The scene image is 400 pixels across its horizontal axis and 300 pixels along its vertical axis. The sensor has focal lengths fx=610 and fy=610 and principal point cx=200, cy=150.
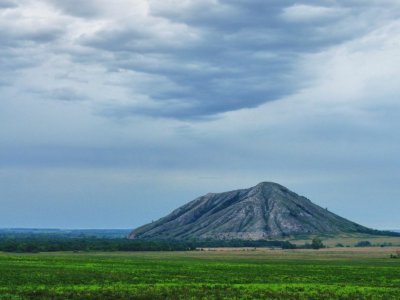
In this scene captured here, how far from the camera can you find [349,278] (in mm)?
101188

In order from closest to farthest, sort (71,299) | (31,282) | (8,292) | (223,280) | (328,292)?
(71,299)
(8,292)
(328,292)
(31,282)
(223,280)

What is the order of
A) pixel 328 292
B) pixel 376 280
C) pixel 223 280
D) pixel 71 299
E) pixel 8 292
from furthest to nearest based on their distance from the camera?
pixel 376 280
pixel 223 280
pixel 328 292
pixel 8 292
pixel 71 299

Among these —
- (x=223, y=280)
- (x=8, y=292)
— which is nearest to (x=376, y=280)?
(x=223, y=280)

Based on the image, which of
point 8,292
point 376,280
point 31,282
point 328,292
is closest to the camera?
point 8,292

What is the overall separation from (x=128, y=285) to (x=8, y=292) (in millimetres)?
15948

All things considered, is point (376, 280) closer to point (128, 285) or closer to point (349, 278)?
point (349, 278)

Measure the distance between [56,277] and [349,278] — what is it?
47.4m

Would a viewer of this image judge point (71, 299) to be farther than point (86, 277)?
No

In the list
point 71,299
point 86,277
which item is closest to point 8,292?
point 71,299

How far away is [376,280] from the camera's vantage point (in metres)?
96.8

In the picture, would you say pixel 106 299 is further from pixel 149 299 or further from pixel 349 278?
pixel 349 278

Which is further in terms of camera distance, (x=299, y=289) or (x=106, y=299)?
(x=299, y=289)

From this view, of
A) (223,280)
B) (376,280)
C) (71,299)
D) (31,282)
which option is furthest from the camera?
(376,280)

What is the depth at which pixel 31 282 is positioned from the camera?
81.1 meters
